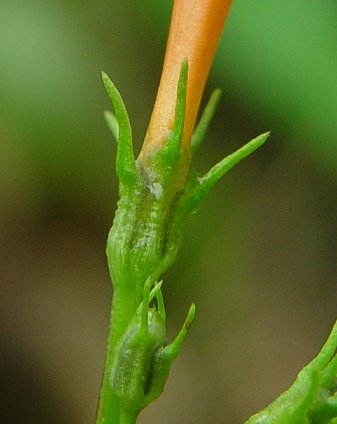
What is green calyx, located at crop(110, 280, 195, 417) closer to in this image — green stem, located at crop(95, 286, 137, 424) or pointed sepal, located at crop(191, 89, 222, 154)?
green stem, located at crop(95, 286, 137, 424)

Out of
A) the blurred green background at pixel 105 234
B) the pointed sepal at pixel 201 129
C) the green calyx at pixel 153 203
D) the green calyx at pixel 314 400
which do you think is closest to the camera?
the green calyx at pixel 314 400

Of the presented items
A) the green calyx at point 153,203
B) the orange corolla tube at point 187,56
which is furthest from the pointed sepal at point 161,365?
the orange corolla tube at point 187,56

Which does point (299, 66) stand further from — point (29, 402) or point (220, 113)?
point (29, 402)

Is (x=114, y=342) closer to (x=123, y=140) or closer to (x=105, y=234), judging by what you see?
(x=123, y=140)

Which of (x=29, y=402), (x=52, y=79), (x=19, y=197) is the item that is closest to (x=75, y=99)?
(x=52, y=79)

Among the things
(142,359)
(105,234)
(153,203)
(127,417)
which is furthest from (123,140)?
(105,234)

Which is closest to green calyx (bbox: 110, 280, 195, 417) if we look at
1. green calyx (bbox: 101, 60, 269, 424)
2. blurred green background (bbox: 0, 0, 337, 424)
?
green calyx (bbox: 101, 60, 269, 424)

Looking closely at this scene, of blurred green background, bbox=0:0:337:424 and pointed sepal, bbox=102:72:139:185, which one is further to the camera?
blurred green background, bbox=0:0:337:424

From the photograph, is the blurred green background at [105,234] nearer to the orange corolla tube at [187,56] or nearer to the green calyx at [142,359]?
the orange corolla tube at [187,56]
